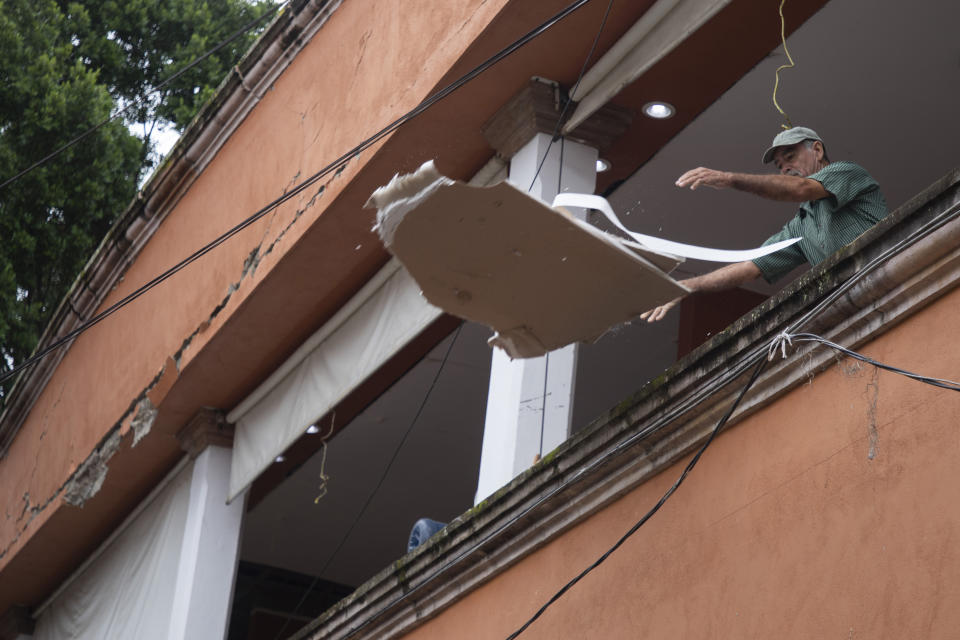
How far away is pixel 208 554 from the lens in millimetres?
9211

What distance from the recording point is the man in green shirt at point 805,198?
4.64 metres

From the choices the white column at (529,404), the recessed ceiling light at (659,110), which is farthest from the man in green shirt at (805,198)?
the recessed ceiling light at (659,110)

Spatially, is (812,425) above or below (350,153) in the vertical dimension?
below

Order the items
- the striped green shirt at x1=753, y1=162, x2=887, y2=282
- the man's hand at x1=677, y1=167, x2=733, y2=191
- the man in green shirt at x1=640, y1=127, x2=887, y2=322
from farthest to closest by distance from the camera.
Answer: the striped green shirt at x1=753, y1=162, x2=887, y2=282 < the man in green shirt at x1=640, y1=127, x2=887, y2=322 < the man's hand at x1=677, y1=167, x2=733, y2=191

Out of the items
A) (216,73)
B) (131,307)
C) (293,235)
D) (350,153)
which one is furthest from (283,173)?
(216,73)

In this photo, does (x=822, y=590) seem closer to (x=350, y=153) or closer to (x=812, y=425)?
(x=812, y=425)

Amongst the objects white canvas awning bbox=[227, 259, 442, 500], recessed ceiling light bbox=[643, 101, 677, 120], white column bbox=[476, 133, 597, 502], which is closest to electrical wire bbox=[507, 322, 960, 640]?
white column bbox=[476, 133, 597, 502]

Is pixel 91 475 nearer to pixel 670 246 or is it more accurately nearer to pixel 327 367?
pixel 327 367

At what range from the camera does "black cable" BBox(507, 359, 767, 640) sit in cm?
445

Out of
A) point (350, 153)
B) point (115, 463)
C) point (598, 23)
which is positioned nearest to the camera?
point (598, 23)

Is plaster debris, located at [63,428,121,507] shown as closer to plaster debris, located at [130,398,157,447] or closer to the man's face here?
plaster debris, located at [130,398,157,447]

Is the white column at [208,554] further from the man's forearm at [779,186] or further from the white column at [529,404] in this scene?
the man's forearm at [779,186]

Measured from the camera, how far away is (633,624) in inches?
189

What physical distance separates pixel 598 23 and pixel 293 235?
2.32 m
